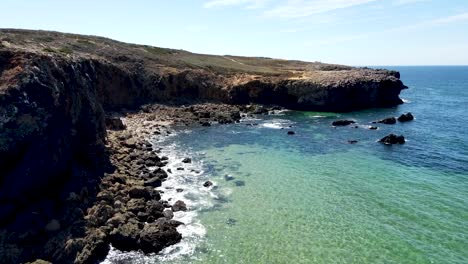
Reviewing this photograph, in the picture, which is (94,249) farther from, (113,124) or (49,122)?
(113,124)

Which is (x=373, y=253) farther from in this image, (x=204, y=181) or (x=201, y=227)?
(x=204, y=181)

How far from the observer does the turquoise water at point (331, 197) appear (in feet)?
94.8

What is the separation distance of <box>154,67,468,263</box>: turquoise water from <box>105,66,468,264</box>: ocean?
3.6 inches

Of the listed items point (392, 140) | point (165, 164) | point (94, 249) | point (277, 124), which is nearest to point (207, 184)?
point (165, 164)

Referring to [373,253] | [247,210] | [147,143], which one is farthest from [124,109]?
[373,253]

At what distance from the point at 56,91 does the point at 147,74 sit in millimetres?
53656

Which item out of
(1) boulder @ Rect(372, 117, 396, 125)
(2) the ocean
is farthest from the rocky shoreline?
(1) boulder @ Rect(372, 117, 396, 125)

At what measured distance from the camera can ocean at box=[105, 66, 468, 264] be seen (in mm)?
28797

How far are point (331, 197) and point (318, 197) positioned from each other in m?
1.29

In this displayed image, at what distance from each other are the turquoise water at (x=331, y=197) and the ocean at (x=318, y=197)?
0.09 m

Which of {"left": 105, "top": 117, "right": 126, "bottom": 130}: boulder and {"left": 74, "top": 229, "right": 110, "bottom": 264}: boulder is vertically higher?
{"left": 105, "top": 117, "right": 126, "bottom": 130}: boulder

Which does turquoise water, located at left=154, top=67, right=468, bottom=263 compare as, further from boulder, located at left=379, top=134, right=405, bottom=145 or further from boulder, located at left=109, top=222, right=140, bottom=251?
boulder, located at left=109, top=222, right=140, bottom=251

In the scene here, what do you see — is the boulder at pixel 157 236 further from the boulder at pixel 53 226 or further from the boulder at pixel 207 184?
the boulder at pixel 207 184

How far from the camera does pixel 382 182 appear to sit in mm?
42750
